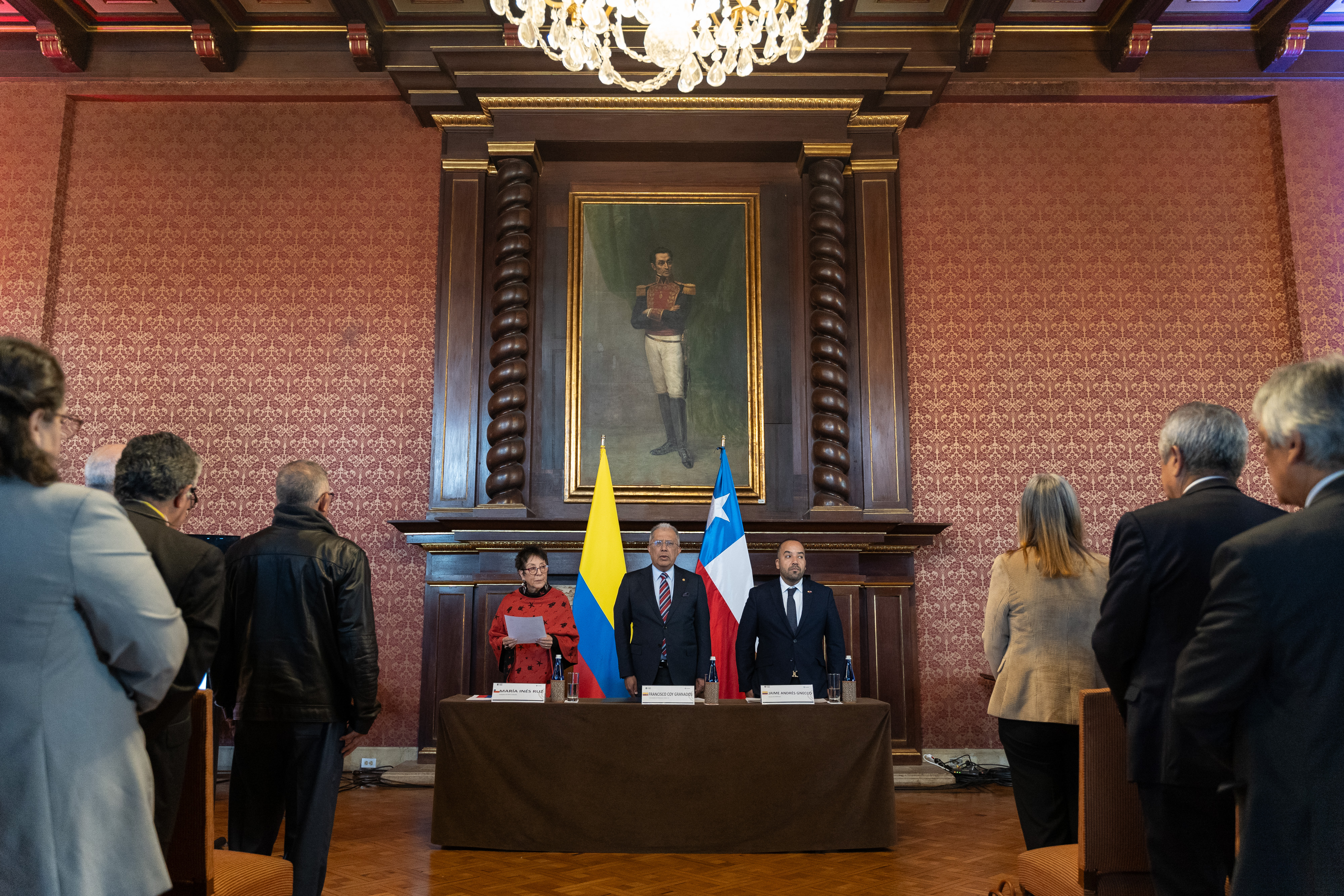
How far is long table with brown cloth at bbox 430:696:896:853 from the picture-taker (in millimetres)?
4242

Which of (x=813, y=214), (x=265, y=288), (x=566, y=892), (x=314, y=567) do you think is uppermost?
(x=813, y=214)

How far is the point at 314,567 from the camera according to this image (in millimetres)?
3287

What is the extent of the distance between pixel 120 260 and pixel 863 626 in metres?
5.91

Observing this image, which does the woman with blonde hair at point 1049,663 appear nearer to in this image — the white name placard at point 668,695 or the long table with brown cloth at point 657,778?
the long table with brown cloth at point 657,778

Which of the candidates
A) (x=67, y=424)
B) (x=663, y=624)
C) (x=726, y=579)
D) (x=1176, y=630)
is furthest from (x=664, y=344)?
(x=67, y=424)

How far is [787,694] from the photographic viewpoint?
4.37 meters

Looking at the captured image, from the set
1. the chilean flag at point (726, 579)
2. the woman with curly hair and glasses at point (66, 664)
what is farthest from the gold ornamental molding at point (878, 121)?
the woman with curly hair and glasses at point (66, 664)

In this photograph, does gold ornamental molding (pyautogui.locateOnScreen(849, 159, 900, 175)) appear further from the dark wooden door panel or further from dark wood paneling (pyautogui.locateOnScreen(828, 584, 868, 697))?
the dark wooden door panel

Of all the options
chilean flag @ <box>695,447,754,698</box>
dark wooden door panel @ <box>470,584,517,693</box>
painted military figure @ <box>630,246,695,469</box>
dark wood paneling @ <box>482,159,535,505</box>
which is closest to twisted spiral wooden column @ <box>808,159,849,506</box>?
painted military figure @ <box>630,246,695,469</box>

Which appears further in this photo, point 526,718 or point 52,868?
point 526,718

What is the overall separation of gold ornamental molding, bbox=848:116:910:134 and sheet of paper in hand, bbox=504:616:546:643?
4324 millimetres

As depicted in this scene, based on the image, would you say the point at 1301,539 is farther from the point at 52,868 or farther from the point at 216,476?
the point at 216,476

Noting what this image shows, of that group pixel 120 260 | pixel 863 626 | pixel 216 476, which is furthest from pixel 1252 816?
pixel 120 260

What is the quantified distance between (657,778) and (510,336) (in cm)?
346
